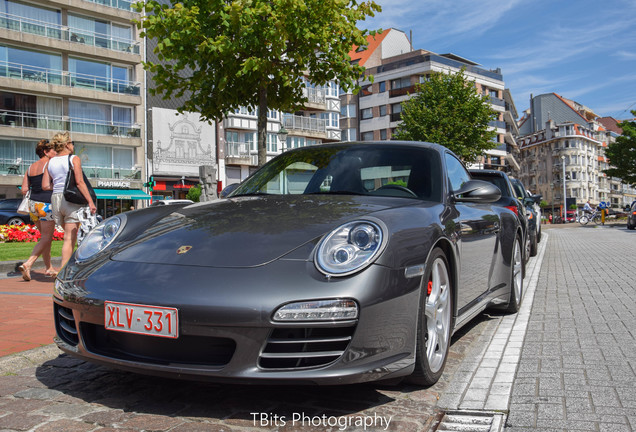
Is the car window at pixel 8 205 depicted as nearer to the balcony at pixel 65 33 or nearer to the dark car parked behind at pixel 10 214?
the dark car parked behind at pixel 10 214

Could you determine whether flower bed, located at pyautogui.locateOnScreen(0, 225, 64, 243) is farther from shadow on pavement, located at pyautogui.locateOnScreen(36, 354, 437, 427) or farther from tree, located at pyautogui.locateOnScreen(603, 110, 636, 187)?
tree, located at pyautogui.locateOnScreen(603, 110, 636, 187)

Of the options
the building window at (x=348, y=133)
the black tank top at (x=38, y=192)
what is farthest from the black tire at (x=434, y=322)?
the building window at (x=348, y=133)

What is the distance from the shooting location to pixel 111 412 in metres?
2.79

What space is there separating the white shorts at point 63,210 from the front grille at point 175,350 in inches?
201

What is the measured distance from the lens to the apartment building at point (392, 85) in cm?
6531

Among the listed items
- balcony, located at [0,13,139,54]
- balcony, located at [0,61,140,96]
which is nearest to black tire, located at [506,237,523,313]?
balcony, located at [0,61,140,96]

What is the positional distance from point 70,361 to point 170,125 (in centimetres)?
4319

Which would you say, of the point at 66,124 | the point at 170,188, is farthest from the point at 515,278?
the point at 170,188

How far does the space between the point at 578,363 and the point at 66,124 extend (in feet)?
128

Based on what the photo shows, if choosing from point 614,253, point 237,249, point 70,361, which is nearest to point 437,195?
point 237,249

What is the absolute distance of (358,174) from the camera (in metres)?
4.04

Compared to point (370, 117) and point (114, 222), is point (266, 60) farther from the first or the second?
point (370, 117)

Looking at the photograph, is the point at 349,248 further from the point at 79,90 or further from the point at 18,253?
the point at 79,90

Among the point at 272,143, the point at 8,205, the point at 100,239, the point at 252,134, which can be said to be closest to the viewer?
the point at 100,239
